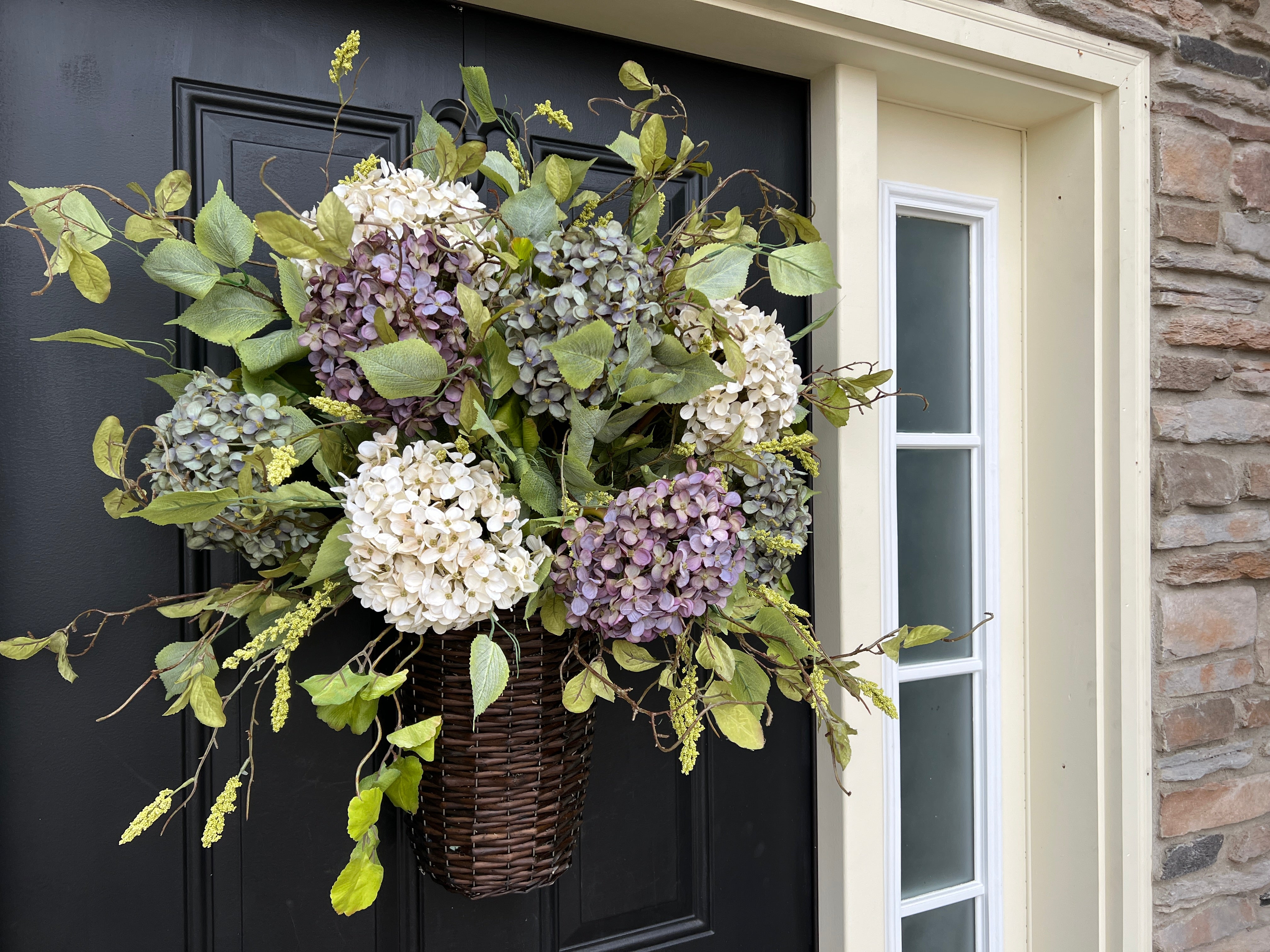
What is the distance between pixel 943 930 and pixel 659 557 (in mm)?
1076

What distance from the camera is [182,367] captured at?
0.88 metres

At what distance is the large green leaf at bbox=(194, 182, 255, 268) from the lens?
0.71 metres

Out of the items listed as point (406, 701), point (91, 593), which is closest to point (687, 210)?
point (406, 701)

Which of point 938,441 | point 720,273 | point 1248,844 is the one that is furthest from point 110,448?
point 1248,844

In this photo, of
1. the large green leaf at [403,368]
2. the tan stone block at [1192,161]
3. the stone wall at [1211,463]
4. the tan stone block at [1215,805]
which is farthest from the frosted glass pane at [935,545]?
the large green leaf at [403,368]

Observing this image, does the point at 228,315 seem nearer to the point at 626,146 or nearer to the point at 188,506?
the point at 188,506

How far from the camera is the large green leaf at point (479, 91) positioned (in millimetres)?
760

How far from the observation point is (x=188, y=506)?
0.62m

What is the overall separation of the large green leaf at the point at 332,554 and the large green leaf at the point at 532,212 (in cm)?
30

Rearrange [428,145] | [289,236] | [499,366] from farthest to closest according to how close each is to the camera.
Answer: [428,145]
[499,366]
[289,236]

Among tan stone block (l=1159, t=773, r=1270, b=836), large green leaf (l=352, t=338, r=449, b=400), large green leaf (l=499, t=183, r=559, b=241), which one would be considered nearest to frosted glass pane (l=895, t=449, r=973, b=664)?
tan stone block (l=1159, t=773, r=1270, b=836)

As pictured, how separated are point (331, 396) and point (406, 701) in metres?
0.32

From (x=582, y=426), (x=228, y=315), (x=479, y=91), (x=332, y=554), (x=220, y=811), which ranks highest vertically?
(x=479, y=91)

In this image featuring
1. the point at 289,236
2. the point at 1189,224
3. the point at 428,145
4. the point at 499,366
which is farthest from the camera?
the point at 1189,224
